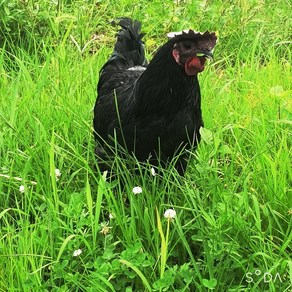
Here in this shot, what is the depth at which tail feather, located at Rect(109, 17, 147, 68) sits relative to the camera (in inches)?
118

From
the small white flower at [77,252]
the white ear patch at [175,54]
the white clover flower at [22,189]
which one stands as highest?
the white ear patch at [175,54]

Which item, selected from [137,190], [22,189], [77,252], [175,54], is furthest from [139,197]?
[175,54]

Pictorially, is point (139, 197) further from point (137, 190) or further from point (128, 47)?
point (128, 47)

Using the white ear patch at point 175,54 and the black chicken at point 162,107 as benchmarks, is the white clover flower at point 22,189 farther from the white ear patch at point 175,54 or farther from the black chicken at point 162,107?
the white ear patch at point 175,54

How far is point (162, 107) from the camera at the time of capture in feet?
7.80

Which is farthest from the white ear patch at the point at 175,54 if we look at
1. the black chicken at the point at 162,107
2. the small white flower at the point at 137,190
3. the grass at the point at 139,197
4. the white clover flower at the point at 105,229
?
the white clover flower at the point at 105,229

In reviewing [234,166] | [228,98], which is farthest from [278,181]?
[228,98]

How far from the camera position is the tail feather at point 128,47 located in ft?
9.84

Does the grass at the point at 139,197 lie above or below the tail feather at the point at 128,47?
below

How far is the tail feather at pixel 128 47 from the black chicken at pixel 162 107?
34cm

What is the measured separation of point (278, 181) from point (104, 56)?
1.68m

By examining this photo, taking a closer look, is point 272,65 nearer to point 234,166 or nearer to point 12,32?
point 234,166

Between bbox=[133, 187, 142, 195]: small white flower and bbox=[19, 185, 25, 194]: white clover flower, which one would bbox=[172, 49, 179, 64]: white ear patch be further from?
bbox=[19, 185, 25, 194]: white clover flower

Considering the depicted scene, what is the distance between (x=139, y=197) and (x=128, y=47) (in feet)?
3.44
